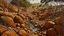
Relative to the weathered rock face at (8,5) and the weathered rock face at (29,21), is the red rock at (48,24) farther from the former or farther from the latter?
the weathered rock face at (8,5)

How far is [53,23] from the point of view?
3729mm

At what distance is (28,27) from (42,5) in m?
0.55

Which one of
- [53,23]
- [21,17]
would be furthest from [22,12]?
[53,23]

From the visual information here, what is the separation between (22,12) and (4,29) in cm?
49

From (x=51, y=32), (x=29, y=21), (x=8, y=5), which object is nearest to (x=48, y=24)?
(x=51, y=32)

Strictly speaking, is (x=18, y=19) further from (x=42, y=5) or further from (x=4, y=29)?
(x=42, y=5)

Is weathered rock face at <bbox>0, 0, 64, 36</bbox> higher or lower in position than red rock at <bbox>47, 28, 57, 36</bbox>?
higher

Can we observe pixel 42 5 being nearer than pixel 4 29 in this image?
No

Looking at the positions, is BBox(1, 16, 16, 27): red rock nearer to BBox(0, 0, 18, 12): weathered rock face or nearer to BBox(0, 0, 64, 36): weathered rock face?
BBox(0, 0, 64, 36): weathered rock face

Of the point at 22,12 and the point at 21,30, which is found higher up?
the point at 22,12

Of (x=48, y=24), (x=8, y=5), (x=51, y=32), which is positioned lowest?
(x=51, y=32)

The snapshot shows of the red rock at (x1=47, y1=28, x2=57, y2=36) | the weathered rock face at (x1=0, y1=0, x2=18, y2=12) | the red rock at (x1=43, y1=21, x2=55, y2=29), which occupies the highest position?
the weathered rock face at (x1=0, y1=0, x2=18, y2=12)

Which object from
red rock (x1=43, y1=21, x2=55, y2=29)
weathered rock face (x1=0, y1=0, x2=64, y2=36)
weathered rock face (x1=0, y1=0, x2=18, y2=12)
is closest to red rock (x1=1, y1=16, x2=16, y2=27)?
weathered rock face (x1=0, y1=0, x2=64, y2=36)

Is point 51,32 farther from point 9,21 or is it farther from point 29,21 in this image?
point 9,21
